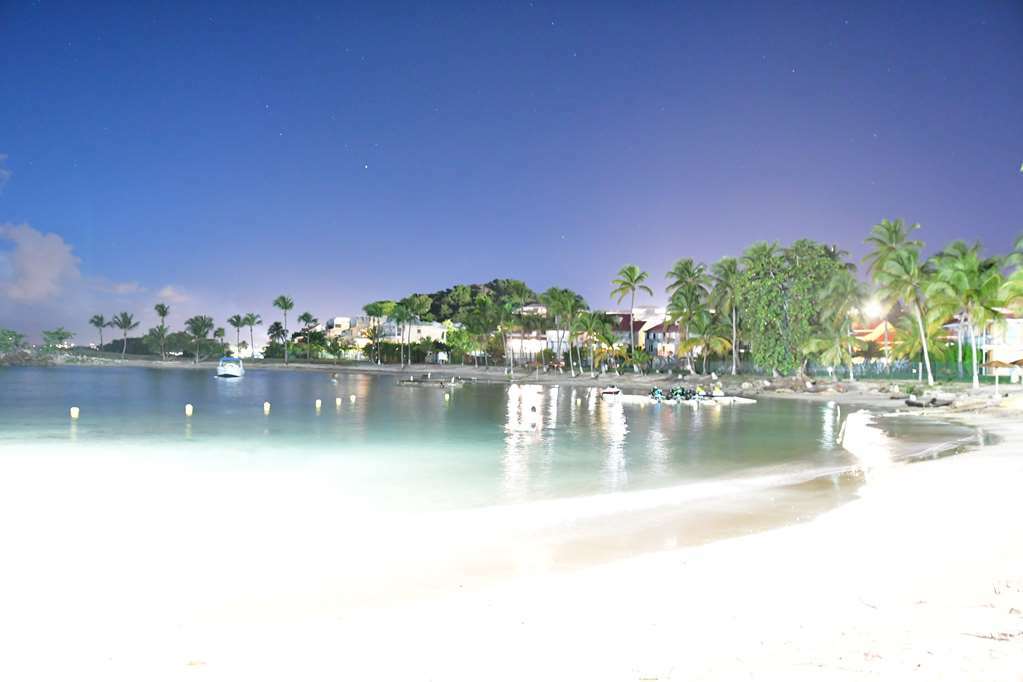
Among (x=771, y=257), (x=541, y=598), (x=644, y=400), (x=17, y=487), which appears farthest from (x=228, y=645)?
(x=771, y=257)

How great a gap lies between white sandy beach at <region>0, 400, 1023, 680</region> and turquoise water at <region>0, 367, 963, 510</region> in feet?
24.4

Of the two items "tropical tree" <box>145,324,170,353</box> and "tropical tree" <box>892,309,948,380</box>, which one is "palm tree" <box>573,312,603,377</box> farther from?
"tropical tree" <box>145,324,170,353</box>

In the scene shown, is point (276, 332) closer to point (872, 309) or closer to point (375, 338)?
point (375, 338)

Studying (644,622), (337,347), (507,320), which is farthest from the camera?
(337,347)

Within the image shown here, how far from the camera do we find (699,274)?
269 feet

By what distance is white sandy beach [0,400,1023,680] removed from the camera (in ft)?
20.9

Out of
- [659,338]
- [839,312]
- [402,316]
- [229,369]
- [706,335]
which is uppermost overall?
[402,316]

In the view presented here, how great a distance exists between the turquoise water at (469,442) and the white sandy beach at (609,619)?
745cm

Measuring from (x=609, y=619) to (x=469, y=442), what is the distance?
24.3 meters

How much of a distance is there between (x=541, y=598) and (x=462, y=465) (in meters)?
15.7

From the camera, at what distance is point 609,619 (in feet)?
25.8

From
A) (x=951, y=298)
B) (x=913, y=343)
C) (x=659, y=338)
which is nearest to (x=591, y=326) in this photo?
(x=659, y=338)

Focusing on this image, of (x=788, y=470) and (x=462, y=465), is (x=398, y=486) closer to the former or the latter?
(x=462, y=465)

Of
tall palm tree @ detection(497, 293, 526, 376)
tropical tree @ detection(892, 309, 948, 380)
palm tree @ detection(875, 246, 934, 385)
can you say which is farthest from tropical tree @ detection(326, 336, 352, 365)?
palm tree @ detection(875, 246, 934, 385)
